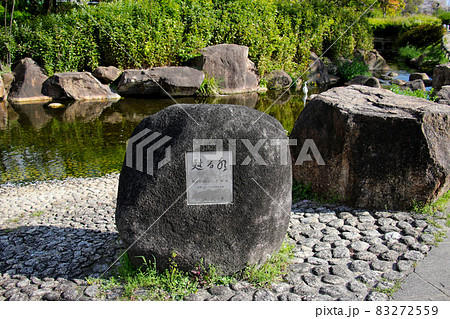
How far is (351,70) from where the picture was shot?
19875 mm

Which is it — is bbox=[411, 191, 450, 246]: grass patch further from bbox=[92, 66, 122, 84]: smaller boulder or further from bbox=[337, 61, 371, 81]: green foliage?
bbox=[337, 61, 371, 81]: green foliage

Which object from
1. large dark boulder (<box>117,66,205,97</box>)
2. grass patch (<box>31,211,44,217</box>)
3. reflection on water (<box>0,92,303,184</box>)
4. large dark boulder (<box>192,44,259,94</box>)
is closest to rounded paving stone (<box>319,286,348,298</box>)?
grass patch (<box>31,211,44,217</box>)

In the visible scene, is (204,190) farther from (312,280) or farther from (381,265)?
(381,265)

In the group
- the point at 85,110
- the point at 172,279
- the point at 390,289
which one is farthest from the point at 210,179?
the point at 85,110

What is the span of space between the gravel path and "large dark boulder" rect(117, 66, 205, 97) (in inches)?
346

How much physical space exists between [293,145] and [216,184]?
257cm

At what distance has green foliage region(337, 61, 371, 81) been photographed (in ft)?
65.1

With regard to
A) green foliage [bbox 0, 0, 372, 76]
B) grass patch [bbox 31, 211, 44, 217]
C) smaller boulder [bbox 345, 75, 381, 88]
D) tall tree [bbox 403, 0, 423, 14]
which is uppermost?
tall tree [bbox 403, 0, 423, 14]

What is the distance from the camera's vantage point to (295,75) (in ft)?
61.6

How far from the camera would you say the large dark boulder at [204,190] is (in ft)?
11.7

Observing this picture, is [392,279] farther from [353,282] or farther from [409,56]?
[409,56]

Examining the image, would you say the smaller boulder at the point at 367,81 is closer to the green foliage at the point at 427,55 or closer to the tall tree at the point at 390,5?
the green foliage at the point at 427,55

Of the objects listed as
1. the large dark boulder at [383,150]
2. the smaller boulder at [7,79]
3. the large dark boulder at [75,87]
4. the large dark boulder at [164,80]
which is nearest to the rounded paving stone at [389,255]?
the large dark boulder at [383,150]

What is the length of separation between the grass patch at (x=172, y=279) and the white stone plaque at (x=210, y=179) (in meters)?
0.58
